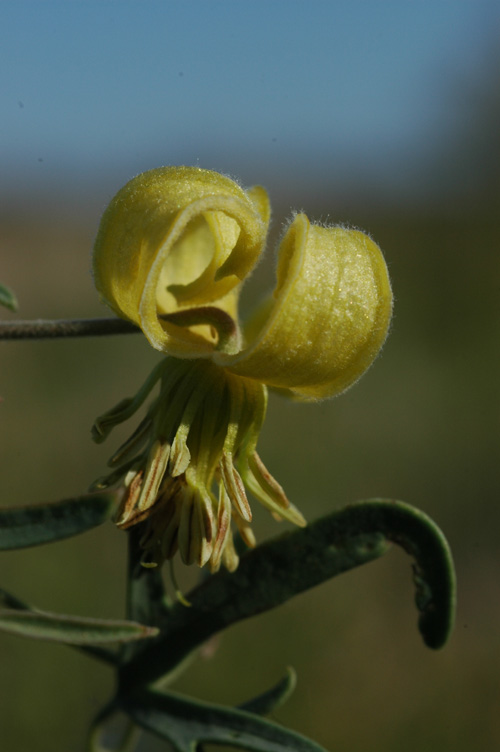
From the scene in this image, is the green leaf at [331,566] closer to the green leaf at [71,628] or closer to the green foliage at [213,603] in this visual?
the green foliage at [213,603]

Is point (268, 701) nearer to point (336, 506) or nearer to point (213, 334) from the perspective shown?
point (213, 334)

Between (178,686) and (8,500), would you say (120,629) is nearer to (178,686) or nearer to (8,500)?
(178,686)

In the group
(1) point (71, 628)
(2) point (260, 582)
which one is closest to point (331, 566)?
(2) point (260, 582)

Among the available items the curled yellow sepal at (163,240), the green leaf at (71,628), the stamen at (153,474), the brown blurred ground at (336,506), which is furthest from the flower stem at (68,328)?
the brown blurred ground at (336,506)

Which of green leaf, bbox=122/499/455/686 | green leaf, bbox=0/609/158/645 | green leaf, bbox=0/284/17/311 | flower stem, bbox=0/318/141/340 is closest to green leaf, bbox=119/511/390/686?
green leaf, bbox=122/499/455/686

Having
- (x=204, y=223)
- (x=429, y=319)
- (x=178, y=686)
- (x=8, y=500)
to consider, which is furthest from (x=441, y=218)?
(x=204, y=223)

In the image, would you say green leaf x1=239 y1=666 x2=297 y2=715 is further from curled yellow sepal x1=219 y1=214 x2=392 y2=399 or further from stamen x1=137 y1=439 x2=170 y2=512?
curled yellow sepal x1=219 y1=214 x2=392 y2=399
